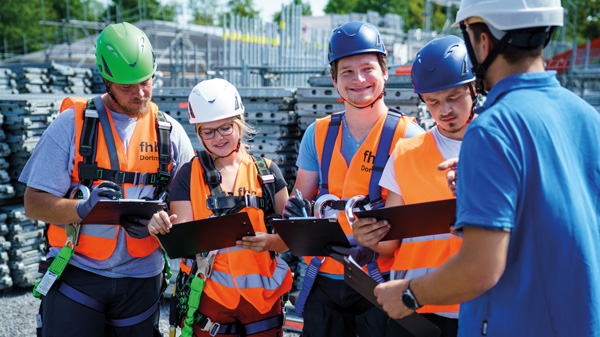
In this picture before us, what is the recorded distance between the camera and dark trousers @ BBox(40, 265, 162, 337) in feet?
11.8

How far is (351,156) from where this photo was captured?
12.0 ft

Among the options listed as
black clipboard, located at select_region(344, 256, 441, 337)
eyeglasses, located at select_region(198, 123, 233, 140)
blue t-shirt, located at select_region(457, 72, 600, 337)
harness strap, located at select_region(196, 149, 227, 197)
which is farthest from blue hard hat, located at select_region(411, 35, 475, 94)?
harness strap, located at select_region(196, 149, 227, 197)

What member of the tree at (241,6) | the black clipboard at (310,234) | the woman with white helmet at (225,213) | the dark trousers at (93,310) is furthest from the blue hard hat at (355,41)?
the tree at (241,6)

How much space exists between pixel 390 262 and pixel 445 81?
116 centimetres

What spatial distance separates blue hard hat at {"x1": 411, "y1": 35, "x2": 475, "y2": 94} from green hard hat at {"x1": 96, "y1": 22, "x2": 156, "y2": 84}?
1804mm

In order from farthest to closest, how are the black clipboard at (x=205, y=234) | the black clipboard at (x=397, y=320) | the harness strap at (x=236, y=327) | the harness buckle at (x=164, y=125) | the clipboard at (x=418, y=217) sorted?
the harness buckle at (x=164, y=125), the harness strap at (x=236, y=327), the black clipboard at (x=205, y=234), the clipboard at (x=418, y=217), the black clipboard at (x=397, y=320)

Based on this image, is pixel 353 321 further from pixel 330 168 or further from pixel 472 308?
pixel 472 308

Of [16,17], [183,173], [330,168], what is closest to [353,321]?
[330,168]

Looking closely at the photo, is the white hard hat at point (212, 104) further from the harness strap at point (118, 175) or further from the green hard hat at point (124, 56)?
the harness strap at point (118, 175)

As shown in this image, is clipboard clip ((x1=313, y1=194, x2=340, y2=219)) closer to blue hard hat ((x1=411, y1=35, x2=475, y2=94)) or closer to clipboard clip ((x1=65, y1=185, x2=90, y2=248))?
blue hard hat ((x1=411, y1=35, x2=475, y2=94))

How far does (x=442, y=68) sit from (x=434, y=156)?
48 cm

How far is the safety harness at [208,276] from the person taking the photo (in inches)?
141

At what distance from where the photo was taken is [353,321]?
363 cm

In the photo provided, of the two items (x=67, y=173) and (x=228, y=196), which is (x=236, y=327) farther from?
(x=67, y=173)
